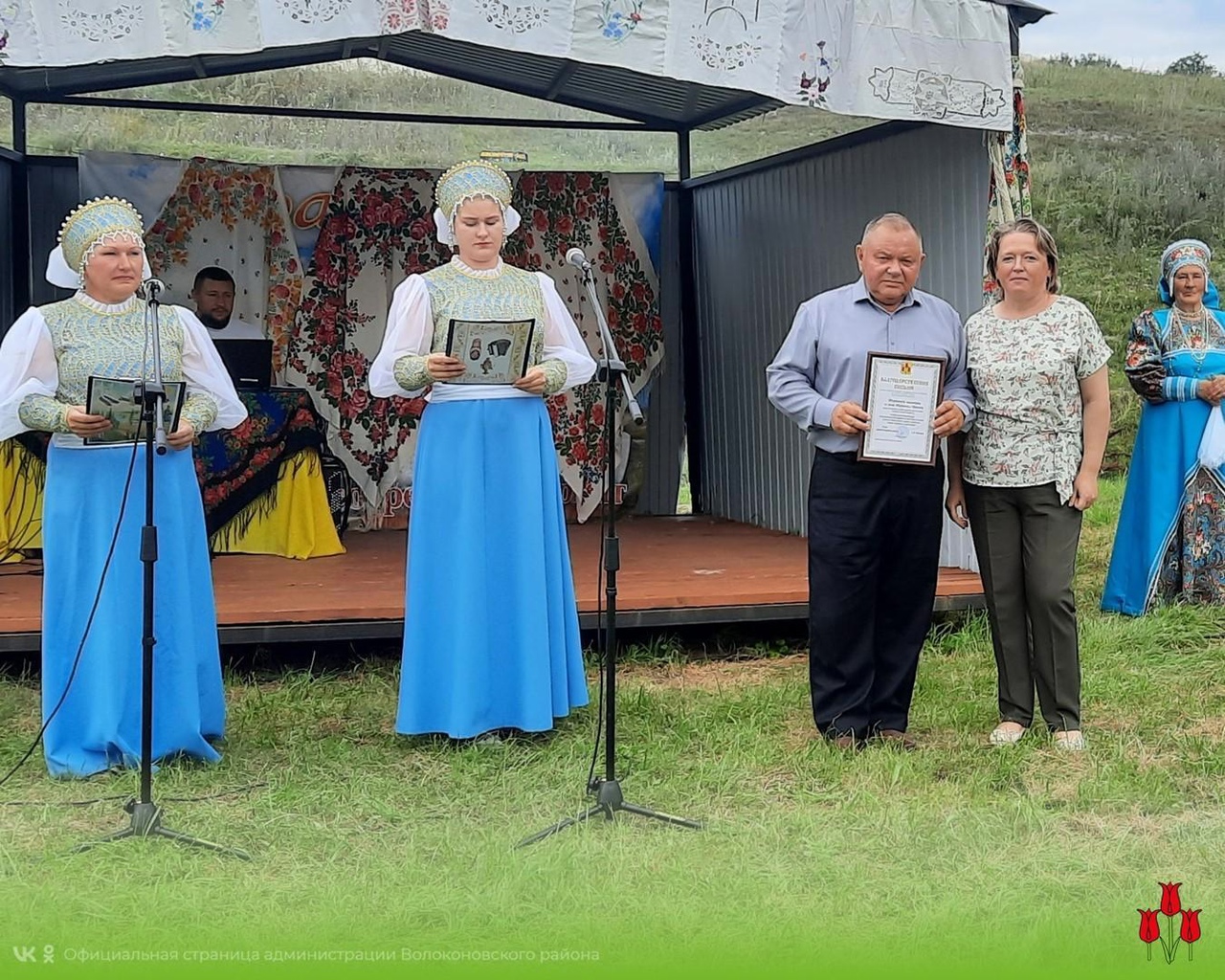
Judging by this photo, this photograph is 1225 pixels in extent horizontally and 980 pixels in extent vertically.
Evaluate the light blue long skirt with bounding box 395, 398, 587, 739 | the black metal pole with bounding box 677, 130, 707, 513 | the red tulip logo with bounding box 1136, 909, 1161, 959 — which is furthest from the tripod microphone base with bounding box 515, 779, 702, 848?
the black metal pole with bounding box 677, 130, 707, 513

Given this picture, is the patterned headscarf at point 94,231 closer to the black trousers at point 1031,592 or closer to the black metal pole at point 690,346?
the black trousers at point 1031,592

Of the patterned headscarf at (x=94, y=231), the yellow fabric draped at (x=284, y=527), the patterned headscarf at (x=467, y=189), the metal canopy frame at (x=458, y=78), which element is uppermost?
the metal canopy frame at (x=458, y=78)

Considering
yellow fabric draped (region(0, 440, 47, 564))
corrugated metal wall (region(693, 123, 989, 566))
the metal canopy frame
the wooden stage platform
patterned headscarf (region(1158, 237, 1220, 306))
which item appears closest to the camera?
the wooden stage platform

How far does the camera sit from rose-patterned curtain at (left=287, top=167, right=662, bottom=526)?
828cm

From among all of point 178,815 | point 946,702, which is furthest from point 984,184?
point 178,815

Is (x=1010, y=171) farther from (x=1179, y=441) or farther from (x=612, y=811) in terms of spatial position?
(x=612, y=811)

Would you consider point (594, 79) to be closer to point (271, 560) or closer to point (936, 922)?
point (271, 560)

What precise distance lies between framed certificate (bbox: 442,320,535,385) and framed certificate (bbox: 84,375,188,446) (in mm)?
776

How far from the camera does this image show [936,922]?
3.09 metres

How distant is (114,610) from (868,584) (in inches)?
86.0

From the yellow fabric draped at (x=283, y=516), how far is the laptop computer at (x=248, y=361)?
0.47 metres

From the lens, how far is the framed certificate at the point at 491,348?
4.23m

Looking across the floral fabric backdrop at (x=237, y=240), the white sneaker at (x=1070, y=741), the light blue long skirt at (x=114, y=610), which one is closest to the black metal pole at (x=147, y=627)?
the light blue long skirt at (x=114, y=610)

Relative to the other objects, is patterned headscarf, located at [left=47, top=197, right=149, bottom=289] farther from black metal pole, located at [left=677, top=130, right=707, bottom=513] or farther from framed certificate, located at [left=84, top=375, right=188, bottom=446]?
black metal pole, located at [left=677, top=130, right=707, bottom=513]
